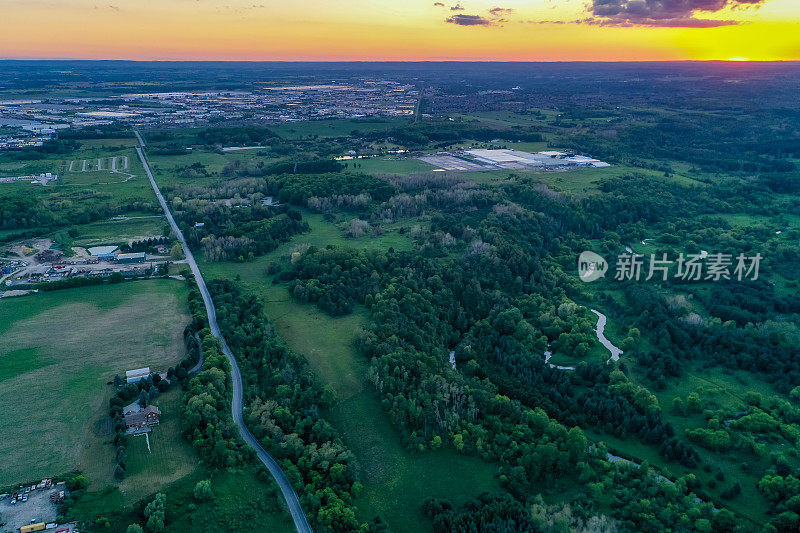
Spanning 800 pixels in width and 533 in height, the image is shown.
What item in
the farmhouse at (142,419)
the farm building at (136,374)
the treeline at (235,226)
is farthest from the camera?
the treeline at (235,226)

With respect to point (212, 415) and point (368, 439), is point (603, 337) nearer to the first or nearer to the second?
point (368, 439)

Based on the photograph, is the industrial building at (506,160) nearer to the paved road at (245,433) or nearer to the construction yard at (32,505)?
the paved road at (245,433)

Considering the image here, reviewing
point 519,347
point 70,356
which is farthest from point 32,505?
point 519,347

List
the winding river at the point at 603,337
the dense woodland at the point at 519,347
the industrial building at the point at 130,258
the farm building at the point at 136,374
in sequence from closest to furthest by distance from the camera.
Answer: the dense woodland at the point at 519,347, the farm building at the point at 136,374, the winding river at the point at 603,337, the industrial building at the point at 130,258

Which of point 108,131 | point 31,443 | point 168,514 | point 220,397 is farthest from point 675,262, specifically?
point 108,131

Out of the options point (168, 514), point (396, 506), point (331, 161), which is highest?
point (331, 161)

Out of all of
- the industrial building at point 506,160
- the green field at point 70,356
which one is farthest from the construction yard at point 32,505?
the industrial building at point 506,160

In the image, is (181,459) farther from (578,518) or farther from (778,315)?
(778,315)

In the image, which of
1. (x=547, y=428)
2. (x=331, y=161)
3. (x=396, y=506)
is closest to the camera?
(x=396, y=506)
